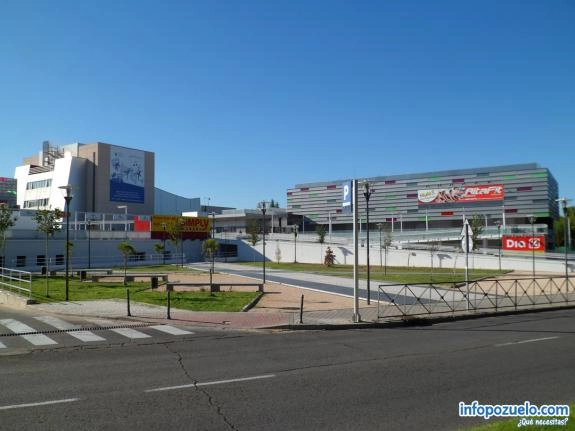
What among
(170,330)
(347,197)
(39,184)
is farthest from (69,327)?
(39,184)

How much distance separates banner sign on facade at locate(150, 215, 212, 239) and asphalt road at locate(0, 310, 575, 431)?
4888 centimetres

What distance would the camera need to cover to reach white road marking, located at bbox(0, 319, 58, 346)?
12.7 m

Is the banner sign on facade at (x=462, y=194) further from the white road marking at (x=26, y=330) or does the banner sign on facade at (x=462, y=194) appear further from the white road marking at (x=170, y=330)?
the white road marking at (x=26, y=330)

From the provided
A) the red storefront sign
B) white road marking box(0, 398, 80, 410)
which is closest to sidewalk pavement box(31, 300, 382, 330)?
white road marking box(0, 398, 80, 410)

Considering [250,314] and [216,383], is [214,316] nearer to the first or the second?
[250,314]

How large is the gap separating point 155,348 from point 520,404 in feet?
28.1

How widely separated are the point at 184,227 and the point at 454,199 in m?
59.5

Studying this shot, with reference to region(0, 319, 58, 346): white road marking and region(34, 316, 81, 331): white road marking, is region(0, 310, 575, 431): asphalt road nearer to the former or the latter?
region(0, 319, 58, 346): white road marking

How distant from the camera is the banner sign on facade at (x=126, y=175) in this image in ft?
270

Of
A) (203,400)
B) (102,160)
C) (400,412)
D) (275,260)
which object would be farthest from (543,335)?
(102,160)

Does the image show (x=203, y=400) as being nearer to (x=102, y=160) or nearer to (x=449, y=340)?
(x=449, y=340)

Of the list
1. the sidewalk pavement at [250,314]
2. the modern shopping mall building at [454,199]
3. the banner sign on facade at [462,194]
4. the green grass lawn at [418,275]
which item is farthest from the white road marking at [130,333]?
the banner sign on facade at [462,194]

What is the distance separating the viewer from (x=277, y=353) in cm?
1145

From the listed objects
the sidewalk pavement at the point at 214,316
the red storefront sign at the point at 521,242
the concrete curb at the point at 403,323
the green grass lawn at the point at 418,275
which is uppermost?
the red storefront sign at the point at 521,242
